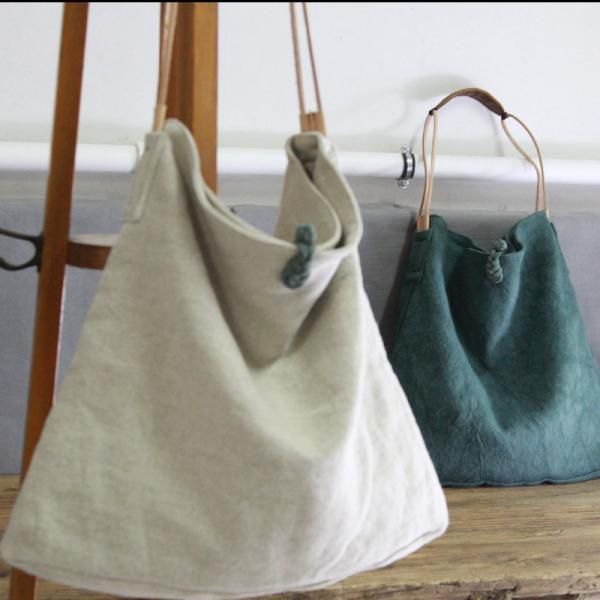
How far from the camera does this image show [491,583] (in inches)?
33.5

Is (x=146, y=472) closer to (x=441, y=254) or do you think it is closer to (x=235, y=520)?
(x=235, y=520)

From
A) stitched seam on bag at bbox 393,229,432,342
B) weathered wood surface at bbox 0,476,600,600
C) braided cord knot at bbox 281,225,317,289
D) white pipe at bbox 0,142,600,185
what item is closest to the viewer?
braided cord knot at bbox 281,225,317,289

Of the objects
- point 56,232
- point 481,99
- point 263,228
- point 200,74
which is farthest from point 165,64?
point 481,99

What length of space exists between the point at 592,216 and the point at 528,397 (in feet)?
1.03

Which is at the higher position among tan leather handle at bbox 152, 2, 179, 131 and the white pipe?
tan leather handle at bbox 152, 2, 179, 131

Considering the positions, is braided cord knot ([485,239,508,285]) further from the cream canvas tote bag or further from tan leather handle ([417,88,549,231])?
the cream canvas tote bag

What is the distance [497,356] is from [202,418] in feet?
2.19

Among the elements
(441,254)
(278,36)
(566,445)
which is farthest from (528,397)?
(278,36)

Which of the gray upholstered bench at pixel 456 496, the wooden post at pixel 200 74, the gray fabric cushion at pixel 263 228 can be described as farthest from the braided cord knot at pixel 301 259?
the gray fabric cushion at pixel 263 228

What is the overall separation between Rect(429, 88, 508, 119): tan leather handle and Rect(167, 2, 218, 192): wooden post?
59 cm

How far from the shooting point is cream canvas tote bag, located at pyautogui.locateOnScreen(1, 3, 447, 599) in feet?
1.85

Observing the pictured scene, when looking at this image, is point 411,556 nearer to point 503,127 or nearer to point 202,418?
point 202,418

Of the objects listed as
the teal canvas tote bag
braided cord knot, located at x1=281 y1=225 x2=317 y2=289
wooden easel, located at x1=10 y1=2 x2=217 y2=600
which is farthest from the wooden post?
the teal canvas tote bag

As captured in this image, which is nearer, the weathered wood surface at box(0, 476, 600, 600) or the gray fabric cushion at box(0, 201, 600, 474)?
the weathered wood surface at box(0, 476, 600, 600)
